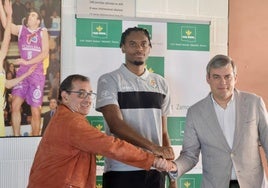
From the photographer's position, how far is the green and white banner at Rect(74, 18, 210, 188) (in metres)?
3.25

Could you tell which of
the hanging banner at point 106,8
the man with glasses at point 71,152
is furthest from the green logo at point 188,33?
the man with glasses at point 71,152

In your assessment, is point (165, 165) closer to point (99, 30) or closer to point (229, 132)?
point (229, 132)

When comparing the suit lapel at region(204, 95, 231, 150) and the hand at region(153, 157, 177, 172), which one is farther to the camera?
the hand at region(153, 157, 177, 172)

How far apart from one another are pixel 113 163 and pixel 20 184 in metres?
0.91

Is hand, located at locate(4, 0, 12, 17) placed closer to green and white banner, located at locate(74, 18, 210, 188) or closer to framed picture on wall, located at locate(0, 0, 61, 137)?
framed picture on wall, located at locate(0, 0, 61, 137)

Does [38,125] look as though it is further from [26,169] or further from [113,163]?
[113,163]

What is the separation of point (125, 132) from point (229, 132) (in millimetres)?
639

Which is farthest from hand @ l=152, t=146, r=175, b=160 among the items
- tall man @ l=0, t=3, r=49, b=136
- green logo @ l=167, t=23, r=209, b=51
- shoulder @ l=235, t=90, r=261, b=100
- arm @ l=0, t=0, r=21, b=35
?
arm @ l=0, t=0, r=21, b=35

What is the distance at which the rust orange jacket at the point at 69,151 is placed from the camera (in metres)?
2.17

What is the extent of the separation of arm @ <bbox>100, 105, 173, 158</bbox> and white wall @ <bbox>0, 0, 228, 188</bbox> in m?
0.84

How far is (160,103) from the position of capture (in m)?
2.74

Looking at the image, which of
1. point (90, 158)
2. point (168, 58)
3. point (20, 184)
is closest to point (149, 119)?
point (90, 158)

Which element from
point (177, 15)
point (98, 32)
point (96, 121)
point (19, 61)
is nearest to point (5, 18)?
point (19, 61)

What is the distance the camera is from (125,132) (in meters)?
2.45
